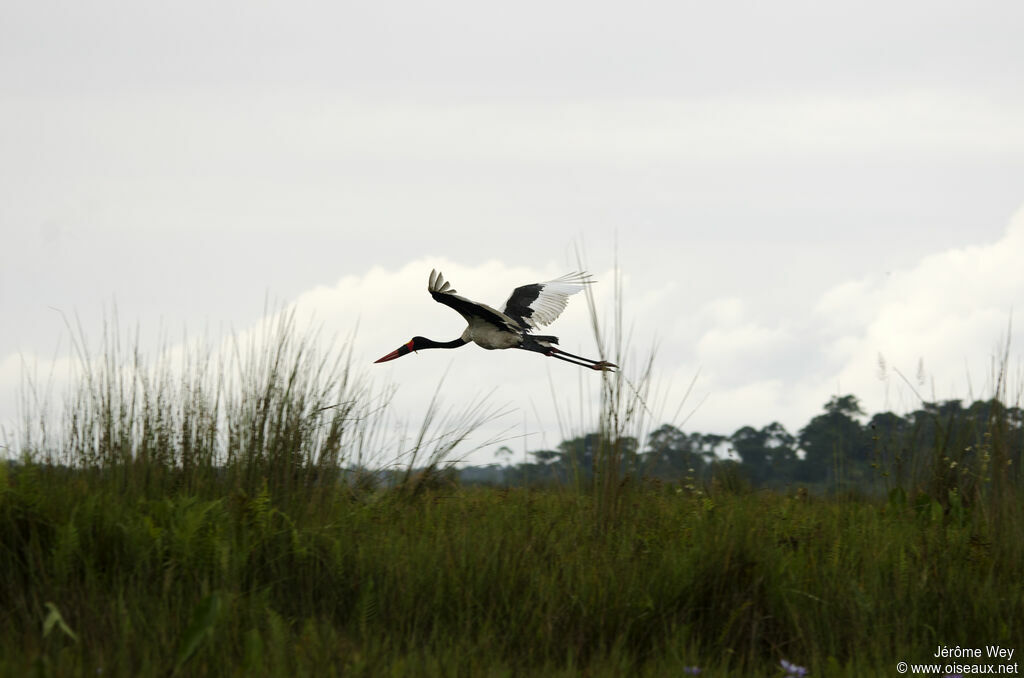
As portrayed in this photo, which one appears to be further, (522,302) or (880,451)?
(522,302)

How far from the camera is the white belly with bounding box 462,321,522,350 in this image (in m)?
8.05

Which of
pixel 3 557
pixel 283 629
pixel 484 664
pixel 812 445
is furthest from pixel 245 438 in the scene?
pixel 812 445

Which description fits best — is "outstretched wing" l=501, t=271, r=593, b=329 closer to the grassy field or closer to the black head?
the black head

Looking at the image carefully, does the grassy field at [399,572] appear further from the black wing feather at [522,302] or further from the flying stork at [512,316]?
the black wing feather at [522,302]

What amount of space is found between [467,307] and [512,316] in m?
1.36

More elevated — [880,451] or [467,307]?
[467,307]

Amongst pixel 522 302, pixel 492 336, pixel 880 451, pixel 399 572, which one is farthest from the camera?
pixel 522 302

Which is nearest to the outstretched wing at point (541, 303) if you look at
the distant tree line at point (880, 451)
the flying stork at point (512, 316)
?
the flying stork at point (512, 316)

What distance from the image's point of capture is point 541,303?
8906mm

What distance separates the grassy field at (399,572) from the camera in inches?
137

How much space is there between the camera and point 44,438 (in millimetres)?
5148

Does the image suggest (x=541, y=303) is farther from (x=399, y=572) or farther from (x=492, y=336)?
(x=399, y=572)

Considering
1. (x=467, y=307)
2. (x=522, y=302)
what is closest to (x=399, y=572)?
(x=467, y=307)

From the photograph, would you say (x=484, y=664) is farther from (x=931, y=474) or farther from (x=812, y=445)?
(x=812, y=445)
